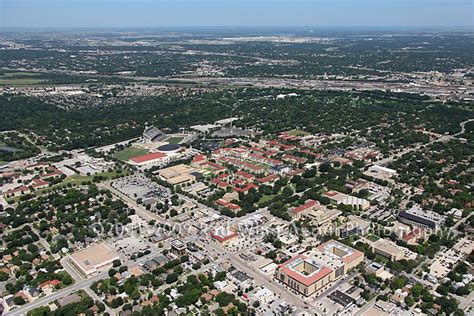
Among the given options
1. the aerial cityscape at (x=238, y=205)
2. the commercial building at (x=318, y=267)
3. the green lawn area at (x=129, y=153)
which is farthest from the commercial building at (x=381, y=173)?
the green lawn area at (x=129, y=153)

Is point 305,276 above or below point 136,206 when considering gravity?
above

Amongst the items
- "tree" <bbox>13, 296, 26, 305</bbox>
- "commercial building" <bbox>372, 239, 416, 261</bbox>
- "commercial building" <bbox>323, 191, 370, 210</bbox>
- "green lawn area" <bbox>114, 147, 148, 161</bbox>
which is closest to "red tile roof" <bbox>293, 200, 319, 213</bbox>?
"commercial building" <bbox>323, 191, 370, 210</bbox>

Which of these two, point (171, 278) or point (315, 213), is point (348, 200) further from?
point (171, 278)

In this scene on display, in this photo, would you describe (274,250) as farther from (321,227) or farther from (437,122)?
(437,122)

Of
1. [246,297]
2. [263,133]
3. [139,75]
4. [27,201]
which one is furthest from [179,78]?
[246,297]

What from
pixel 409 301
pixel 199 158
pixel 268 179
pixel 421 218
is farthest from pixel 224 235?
pixel 199 158
